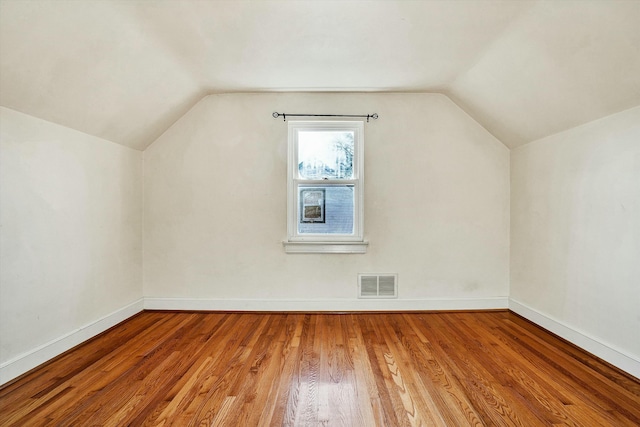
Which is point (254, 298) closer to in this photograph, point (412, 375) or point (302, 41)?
point (412, 375)

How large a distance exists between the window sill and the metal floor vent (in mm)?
301

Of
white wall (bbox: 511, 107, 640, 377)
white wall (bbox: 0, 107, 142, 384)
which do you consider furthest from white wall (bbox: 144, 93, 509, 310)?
white wall (bbox: 0, 107, 142, 384)

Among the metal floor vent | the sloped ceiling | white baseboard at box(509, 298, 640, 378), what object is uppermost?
the sloped ceiling

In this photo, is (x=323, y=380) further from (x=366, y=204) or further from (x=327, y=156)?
(x=327, y=156)

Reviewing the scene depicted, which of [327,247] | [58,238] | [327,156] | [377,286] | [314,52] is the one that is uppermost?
[314,52]

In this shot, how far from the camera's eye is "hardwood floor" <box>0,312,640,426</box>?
1616 mm

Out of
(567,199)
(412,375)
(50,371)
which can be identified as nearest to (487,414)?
(412,375)

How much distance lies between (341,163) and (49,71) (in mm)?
2411

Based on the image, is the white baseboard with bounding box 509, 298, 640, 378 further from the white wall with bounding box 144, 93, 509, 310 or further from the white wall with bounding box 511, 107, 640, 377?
the white wall with bounding box 144, 93, 509, 310

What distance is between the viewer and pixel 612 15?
1584mm

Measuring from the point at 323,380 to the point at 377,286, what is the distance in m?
1.46

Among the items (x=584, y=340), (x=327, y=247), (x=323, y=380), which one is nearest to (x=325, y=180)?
(x=327, y=247)

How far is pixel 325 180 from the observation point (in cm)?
331

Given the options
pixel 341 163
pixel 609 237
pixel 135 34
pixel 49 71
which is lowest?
pixel 609 237
